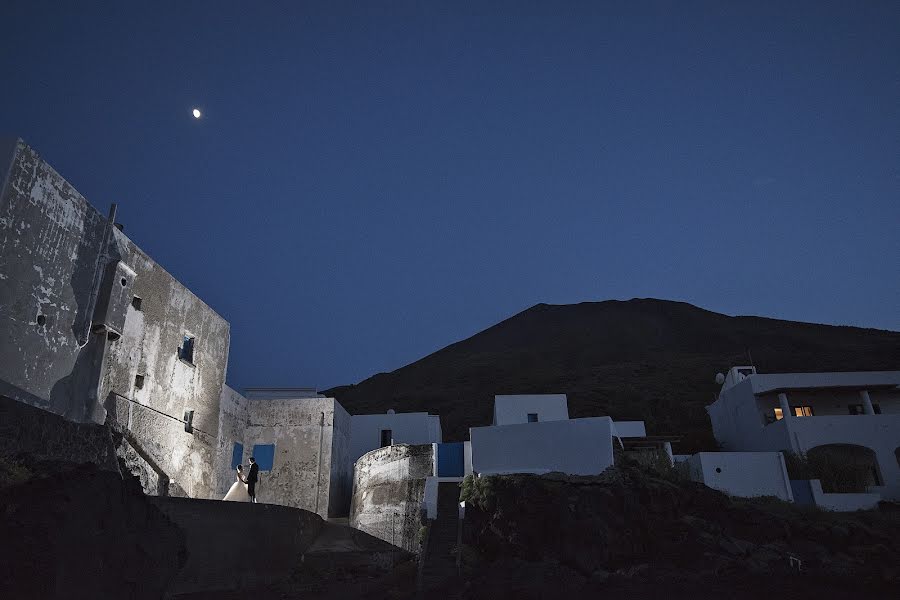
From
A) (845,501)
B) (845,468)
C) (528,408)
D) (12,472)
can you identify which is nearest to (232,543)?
(12,472)

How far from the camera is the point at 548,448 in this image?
80.0 ft

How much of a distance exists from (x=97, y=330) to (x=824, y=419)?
102ft

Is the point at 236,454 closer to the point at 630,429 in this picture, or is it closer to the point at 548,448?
the point at 548,448

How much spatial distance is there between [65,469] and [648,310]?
392 ft

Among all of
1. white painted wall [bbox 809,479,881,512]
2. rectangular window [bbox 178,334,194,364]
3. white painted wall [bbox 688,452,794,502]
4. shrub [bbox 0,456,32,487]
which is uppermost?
rectangular window [bbox 178,334,194,364]

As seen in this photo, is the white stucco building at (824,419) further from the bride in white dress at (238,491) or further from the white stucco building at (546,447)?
the bride in white dress at (238,491)

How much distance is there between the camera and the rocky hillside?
1914cm

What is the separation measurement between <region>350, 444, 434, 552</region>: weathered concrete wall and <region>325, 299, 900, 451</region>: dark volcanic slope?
1846 cm

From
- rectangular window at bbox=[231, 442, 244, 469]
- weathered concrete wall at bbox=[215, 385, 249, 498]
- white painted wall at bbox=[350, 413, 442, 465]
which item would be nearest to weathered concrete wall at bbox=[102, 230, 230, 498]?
weathered concrete wall at bbox=[215, 385, 249, 498]

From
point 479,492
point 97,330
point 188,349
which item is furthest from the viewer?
point 188,349

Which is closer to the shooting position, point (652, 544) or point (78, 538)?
point (78, 538)

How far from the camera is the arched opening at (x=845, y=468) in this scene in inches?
1062

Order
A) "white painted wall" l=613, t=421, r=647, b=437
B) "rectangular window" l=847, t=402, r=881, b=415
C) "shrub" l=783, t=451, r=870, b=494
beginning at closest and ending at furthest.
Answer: "shrub" l=783, t=451, r=870, b=494
"rectangular window" l=847, t=402, r=881, b=415
"white painted wall" l=613, t=421, r=647, b=437

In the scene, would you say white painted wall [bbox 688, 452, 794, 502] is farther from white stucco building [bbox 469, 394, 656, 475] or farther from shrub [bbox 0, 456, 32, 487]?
shrub [bbox 0, 456, 32, 487]
